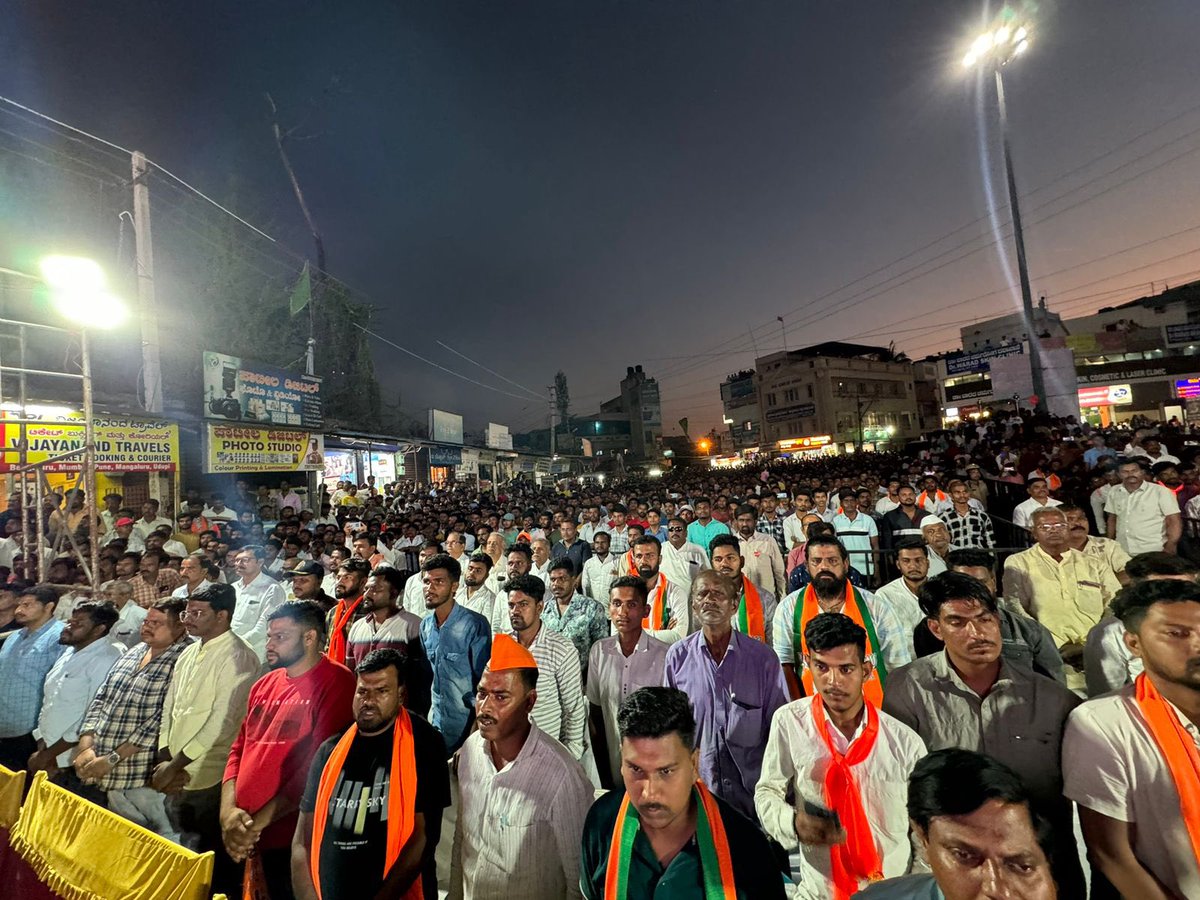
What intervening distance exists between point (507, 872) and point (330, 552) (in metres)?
7.42

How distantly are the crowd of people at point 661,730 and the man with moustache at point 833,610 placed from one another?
2cm

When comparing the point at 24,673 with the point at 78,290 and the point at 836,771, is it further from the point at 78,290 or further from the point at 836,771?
the point at 836,771

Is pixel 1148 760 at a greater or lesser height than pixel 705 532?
lesser

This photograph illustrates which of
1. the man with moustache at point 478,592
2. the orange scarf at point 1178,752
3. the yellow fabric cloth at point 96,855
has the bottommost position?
the yellow fabric cloth at point 96,855

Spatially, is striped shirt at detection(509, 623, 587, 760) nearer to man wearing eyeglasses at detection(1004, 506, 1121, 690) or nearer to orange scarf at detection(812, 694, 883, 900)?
orange scarf at detection(812, 694, 883, 900)

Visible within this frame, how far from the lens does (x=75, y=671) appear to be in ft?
13.3

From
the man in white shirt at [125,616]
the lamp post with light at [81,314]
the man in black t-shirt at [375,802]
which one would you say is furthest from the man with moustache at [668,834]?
the lamp post with light at [81,314]

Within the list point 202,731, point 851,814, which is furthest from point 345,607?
point 851,814

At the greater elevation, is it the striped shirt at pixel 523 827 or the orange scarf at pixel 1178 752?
the orange scarf at pixel 1178 752

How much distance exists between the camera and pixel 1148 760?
195 cm

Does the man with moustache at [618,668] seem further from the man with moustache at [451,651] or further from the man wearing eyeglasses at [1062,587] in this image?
the man wearing eyeglasses at [1062,587]

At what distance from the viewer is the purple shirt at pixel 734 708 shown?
3.03 m

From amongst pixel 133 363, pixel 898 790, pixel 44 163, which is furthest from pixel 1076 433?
pixel 44 163

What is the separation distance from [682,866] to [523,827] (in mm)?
830
